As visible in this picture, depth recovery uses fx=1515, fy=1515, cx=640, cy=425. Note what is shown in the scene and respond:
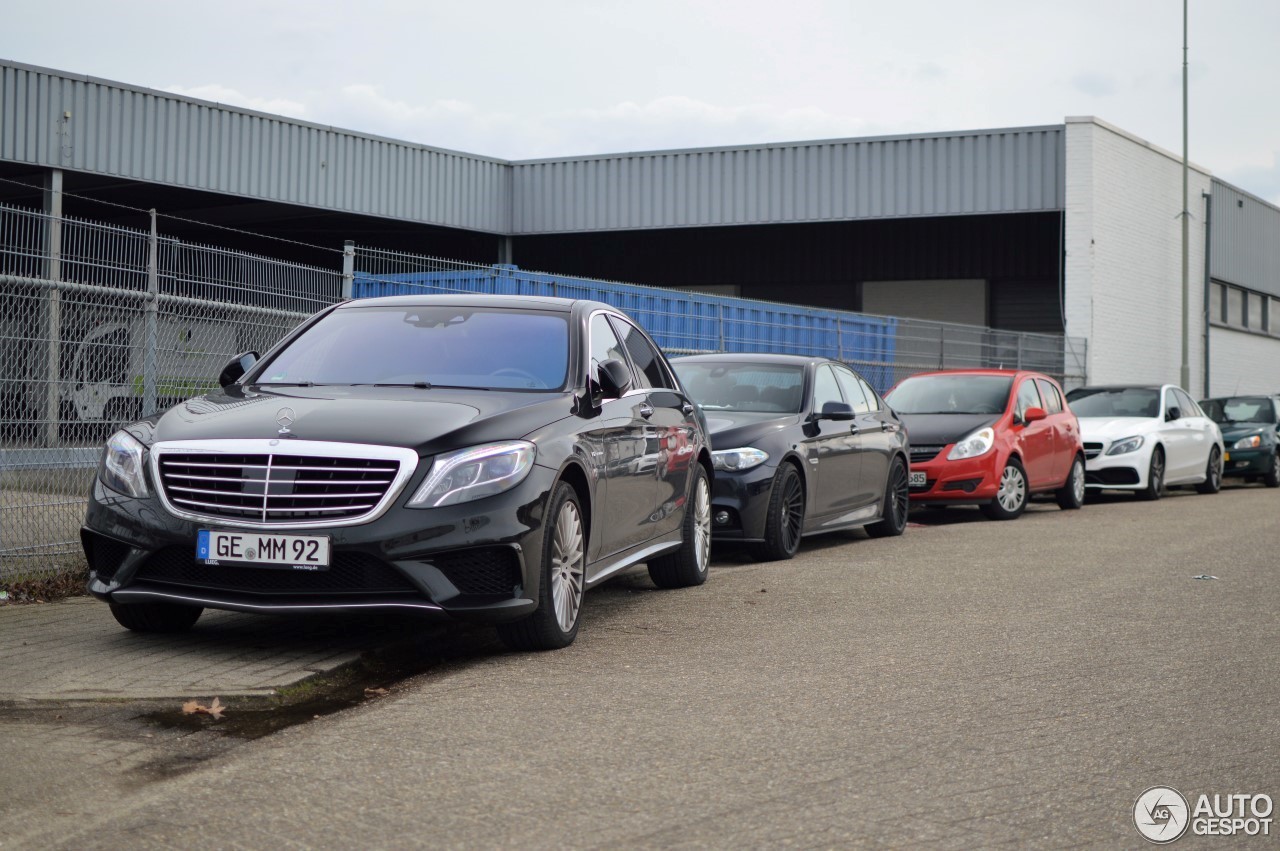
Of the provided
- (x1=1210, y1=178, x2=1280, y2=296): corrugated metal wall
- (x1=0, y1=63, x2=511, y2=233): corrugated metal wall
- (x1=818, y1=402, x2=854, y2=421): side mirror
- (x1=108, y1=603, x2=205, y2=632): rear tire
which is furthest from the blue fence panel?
(x1=1210, y1=178, x2=1280, y2=296): corrugated metal wall

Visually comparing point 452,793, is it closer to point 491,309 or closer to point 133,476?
point 133,476

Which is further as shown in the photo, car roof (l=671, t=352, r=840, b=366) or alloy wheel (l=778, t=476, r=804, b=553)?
car roof (l=671, t=352, r=840, b=366)

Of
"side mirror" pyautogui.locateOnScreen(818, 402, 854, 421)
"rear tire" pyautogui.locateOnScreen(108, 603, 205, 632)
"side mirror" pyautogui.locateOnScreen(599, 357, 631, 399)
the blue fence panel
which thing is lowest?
"rear tire" pyautogui.locateOnScreen(108, 603, 205, 632)

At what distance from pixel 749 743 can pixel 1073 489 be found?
40.9 ft

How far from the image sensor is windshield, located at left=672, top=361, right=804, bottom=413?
36.9ft

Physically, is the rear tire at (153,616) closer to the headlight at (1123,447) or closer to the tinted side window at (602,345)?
the tinted side window at (602,345)

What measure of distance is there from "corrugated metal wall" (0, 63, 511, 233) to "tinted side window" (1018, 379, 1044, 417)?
16078 mm

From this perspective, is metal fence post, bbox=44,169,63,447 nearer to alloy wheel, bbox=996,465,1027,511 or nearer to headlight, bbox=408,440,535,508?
headlight, bbox=408,440,535,508

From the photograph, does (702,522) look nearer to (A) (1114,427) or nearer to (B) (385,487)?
(B) (385,487)

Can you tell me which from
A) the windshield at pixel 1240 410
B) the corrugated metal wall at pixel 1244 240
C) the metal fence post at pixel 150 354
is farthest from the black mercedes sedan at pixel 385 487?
the corrugated metal wall at pixel 1244 240

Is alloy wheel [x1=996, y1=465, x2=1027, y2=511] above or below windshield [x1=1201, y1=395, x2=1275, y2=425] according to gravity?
below

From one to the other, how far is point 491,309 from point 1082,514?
9.95 m

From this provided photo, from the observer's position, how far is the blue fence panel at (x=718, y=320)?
17984 mm

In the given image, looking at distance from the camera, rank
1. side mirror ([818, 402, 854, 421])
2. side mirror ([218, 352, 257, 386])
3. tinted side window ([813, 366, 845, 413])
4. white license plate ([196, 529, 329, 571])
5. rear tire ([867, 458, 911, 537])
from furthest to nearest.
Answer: rear tire ([867, 458, 911, 537]), tinted side window ([813, 366, 845, 413]), side mirror ([818, 402, 854, 421]), side mirror ([218, 352, 257, 386]), white license plate ([196, 529, 329, 571])
